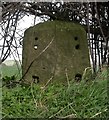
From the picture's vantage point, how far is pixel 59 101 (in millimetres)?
1716

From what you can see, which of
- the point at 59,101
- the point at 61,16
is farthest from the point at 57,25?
the point at 59,101

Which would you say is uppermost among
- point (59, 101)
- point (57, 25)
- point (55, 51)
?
point (57, 25)

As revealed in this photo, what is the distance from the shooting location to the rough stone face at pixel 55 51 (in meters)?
2.33

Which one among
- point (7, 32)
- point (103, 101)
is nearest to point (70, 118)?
point (103, 101)

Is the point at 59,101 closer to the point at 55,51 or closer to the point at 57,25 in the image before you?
the point at 55,51

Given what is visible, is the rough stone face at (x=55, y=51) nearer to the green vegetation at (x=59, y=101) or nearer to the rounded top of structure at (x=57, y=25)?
the rounded top of structure at (x=57, y=25)

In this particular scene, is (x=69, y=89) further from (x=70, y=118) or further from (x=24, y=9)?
(x=24, y=9)

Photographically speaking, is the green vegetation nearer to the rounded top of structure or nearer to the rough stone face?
the rough stone face

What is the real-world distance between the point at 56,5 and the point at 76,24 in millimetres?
195

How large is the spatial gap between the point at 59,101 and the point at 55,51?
27.4 inches

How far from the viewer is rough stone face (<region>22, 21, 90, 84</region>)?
7.63ft

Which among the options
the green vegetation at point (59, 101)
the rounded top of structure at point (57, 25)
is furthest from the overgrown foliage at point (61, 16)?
the green vegetation at point (59, 101)

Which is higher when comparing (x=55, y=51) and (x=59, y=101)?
(x=55, y=51)

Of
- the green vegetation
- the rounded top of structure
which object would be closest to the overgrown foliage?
the rounded top of structure
